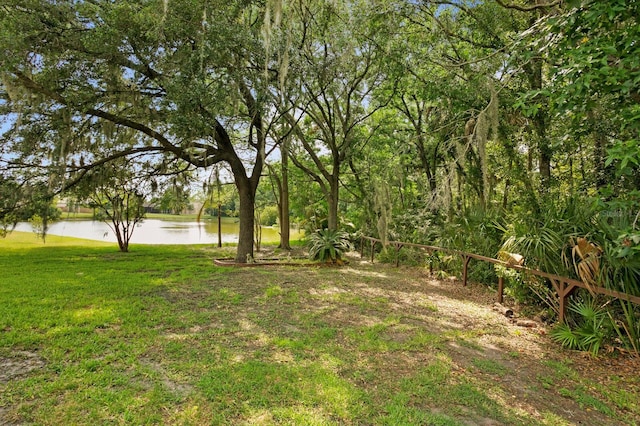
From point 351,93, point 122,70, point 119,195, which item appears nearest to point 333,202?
point 351,93

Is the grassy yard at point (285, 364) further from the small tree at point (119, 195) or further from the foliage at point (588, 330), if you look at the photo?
the small tree at point (119, 195)

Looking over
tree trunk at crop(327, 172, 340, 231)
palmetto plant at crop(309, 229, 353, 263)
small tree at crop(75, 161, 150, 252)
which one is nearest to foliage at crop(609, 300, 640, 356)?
palmetto plant at crop(309, 229, 353, 263)

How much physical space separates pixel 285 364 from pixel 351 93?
8524mm

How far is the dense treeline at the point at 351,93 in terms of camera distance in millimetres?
4055

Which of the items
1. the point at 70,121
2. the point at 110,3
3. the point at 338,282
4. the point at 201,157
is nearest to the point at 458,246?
the point at 338,282

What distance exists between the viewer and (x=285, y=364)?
9.27 feet

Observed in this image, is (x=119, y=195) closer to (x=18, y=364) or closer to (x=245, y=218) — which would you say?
(x=245, y=218)

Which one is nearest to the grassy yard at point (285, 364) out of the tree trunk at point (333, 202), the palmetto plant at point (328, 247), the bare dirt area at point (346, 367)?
the bare dirt area at point (346, 367)

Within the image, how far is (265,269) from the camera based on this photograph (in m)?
7.81

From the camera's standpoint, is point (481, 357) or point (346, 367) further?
point (481, 357)

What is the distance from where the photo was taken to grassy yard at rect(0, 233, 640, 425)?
217 cm

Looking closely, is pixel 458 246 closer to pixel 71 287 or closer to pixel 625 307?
pixel 625 307

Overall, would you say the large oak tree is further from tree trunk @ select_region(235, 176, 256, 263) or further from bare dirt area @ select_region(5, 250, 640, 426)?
bare dirt area @ select_region(5, 250, 640, 426)

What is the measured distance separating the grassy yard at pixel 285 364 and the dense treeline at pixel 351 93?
1110 mm
